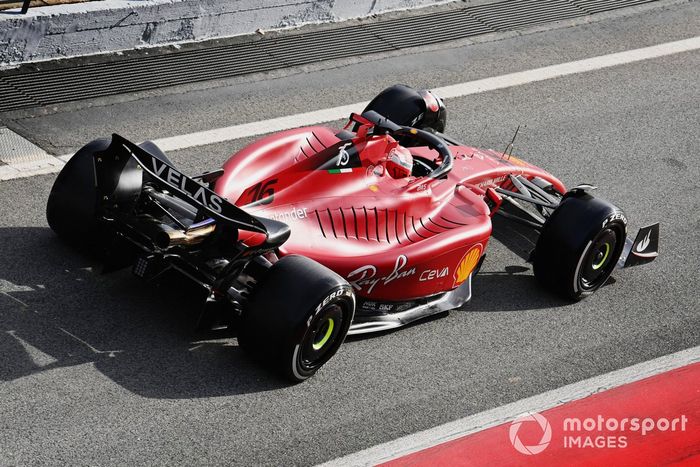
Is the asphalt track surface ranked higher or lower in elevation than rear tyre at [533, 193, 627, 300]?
lower

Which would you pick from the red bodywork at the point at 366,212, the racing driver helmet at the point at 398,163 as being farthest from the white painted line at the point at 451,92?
the racing driver helmet at the point at 398,163

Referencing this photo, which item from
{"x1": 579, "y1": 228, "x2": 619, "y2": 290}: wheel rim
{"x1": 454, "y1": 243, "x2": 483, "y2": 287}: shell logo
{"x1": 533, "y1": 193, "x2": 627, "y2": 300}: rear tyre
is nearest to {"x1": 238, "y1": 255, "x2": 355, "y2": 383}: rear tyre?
{"x1": 454, "y1": 243, "x2": 483, "y2": 287}: shell logo

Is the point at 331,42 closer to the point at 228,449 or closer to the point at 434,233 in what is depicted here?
the point at 434,233

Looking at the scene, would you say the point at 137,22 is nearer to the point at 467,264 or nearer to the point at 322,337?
the point at 467,264

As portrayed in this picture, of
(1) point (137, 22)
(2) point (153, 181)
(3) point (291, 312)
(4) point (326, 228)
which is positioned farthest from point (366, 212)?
(1) point (137, 22)

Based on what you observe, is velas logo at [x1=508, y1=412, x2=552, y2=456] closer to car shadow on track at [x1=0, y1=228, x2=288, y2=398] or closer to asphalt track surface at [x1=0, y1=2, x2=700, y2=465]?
asphalt track surface at [x1=0, y1=2, x2=700, y2=465]

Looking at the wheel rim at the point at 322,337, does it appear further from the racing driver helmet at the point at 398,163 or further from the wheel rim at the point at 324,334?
the racing driver helmet at the point at 398,163

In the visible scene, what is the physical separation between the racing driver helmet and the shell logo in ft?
2.29

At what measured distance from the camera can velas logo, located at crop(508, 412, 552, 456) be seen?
6184 millimetres

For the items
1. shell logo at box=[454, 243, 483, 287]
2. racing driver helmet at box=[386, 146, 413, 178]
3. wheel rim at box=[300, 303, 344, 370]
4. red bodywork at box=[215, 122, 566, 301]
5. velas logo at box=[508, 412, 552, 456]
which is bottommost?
velas logo at box=[508, 412, 552, 456]

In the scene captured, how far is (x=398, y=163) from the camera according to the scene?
288 inches

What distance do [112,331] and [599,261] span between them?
3582 millimetres

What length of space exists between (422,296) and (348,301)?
1.00 m

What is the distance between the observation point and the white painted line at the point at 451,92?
9.34 meters
